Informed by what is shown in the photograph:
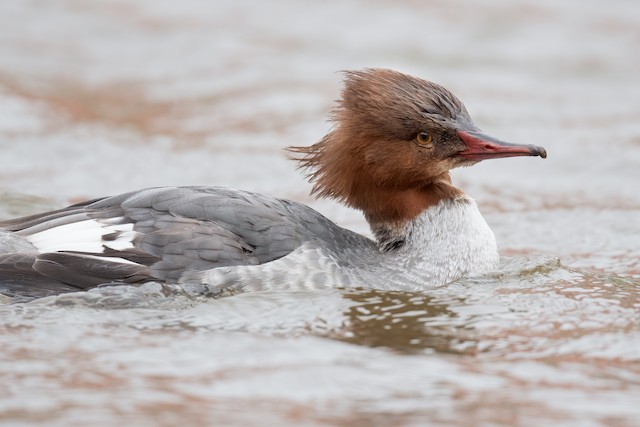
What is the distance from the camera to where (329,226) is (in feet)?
21.5

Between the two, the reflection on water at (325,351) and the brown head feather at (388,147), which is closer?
the reflection on water at (325,351)

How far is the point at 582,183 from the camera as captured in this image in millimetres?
10039

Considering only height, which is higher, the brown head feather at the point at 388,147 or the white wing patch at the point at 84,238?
the brown head feather at the point at 388,147

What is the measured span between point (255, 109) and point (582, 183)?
13.2 feet

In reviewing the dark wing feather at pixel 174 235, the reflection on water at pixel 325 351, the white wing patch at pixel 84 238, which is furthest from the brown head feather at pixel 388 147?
the white wing patch at pixel 84 238

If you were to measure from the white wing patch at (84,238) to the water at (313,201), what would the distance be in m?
0.28

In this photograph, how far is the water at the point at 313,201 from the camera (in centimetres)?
485

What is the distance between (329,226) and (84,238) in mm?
1434

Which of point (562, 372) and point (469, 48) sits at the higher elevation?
point (469, 48)

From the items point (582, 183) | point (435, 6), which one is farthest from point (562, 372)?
point (435, 6)

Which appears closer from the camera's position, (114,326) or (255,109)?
(114,326)

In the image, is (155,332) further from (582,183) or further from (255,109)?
(255,109)

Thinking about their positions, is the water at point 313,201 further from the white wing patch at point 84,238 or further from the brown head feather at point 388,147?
the brown head feather at point 388,147

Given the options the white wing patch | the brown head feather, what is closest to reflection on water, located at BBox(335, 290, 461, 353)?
the brown head feather
